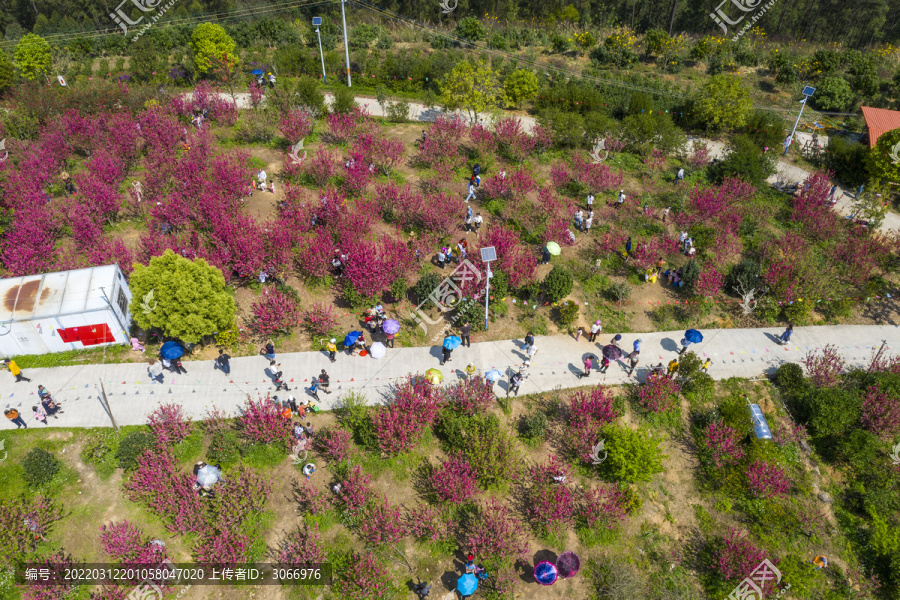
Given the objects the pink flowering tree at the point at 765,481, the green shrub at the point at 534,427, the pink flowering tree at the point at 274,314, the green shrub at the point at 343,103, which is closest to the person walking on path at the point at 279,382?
the pink flowering tree at the point at 274,314

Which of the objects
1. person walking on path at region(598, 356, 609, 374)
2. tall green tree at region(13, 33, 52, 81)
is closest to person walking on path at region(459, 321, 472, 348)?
person walking on path at region(598, 356, 609, 374)

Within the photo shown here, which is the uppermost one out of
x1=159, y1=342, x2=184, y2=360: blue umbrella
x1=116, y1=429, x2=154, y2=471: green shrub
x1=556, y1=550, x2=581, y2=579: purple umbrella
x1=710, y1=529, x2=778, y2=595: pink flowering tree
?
x1=159, y1=342, x2=184, y2=360: blue umbrella

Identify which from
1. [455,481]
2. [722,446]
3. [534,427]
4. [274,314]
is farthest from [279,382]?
[722,446]

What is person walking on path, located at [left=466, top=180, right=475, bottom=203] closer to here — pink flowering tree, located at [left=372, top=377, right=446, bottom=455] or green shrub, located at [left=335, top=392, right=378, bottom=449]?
pink flowering tree, located at [left=372, top=377, right=446, bottom=455]

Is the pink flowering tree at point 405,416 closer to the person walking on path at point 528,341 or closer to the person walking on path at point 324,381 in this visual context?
the person walking on path at point 324,381

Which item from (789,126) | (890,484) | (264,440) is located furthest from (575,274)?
(789,126)
